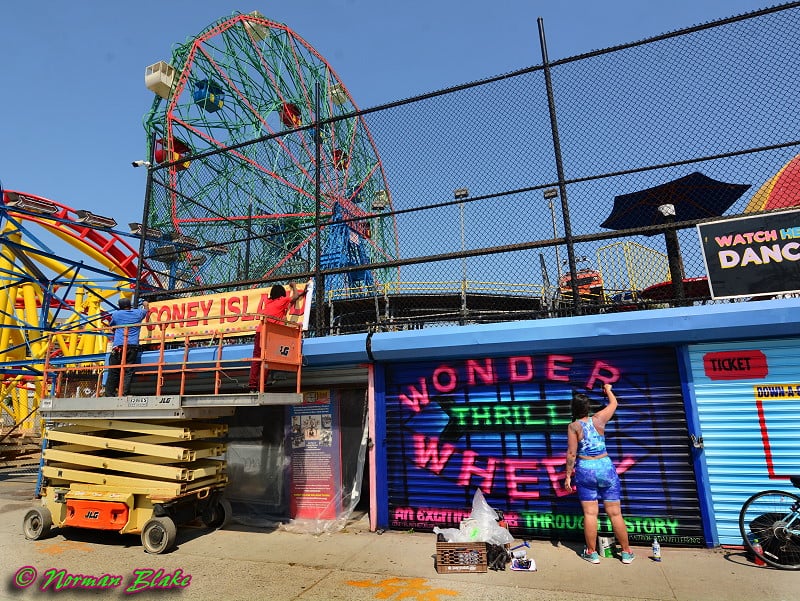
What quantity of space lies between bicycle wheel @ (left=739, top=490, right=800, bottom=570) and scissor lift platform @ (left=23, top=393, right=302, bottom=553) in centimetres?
522

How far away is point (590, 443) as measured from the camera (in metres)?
4.96

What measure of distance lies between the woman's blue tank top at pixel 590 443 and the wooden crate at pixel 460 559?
1.50 meters

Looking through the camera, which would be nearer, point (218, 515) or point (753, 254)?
point (753, 254)

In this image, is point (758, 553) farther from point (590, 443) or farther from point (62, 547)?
point (62, 547)

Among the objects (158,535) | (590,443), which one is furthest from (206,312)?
(590,443)

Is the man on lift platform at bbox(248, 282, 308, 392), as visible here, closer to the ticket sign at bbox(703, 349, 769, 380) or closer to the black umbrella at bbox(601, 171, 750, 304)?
the black umbrella at bbox(601, 171, 750, 304)

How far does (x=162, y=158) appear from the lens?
2258cm

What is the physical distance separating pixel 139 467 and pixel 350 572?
3.22m

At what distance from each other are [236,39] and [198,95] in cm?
421

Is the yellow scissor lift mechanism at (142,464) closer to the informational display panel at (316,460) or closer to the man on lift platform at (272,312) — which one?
the man on lift platform at (272,312)

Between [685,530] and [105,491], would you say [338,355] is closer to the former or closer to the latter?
[105,491]

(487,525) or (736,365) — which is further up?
(736,365)

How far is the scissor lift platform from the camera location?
585 cm

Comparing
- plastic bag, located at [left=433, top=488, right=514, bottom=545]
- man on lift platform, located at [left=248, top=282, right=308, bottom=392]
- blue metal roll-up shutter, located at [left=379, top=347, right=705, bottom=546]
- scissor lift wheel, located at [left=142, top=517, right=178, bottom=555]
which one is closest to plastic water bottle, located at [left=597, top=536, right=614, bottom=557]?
blue metal roll-up shutter, located at [left=379, top=347, right=705, bottom=546]
